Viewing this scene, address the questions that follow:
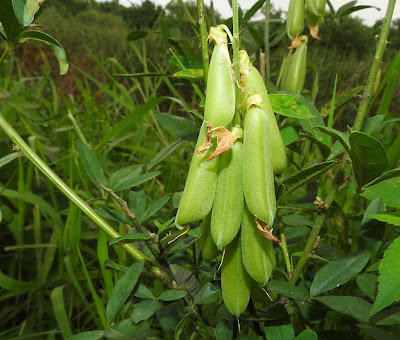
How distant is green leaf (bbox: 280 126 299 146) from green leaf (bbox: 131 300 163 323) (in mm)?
278

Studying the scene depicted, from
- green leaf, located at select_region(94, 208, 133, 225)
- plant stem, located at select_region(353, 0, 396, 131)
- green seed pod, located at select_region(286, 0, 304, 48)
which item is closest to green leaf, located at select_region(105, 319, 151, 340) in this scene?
green leaf, located at select_region(94, 208, 133, 225)

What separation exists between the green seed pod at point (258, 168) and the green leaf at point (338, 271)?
9.0 inches

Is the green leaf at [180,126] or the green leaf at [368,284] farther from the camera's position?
the green leaf at [180,126]

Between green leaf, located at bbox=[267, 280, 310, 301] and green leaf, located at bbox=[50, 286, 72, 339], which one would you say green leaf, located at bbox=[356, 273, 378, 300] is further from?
green leaf, located at bbox=[50, 286, 72, 339]

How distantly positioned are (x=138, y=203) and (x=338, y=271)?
29 cm

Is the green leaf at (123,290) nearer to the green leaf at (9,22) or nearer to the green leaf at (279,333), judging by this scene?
the green leaf at (279,333)

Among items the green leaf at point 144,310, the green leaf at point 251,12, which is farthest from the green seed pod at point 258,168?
the green leaf at point 251,12

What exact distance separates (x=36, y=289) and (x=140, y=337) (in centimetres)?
51

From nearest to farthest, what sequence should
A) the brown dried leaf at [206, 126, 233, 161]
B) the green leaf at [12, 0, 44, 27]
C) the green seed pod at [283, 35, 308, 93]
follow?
the brown dried leaf at [206, 126, 233, 161] → the green leaf at [12, 0, 44, 27] → the green seed pod at [283, 35, 308, 93]

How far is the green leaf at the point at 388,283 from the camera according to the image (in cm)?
38

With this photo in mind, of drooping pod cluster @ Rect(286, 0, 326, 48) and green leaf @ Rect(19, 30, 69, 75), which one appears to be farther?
drooping pod cluster @ Rect(286, 0, 326, 48)

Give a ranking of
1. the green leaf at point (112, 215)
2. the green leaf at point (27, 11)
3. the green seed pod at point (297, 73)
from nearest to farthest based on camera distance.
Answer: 1. the green leaf at point (27, 11)
2. the green leaf at point (112, 215)
3. the green seed pod at point (297, 73)

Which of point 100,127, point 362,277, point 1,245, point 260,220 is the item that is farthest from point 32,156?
point 100,127

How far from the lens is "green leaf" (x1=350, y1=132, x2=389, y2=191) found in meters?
0.42
